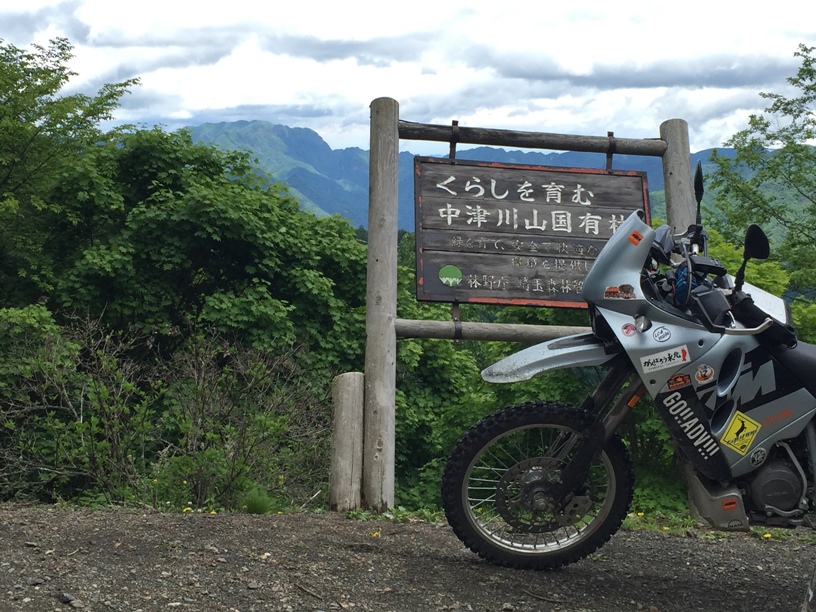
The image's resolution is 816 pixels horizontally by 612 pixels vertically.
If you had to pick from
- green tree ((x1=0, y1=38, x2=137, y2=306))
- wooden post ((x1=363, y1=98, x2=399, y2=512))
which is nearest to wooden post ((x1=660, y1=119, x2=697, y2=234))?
wooden post ((x1=363, y1=98, x2=399, y2=512))

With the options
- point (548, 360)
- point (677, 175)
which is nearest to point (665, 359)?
point (548, 360)

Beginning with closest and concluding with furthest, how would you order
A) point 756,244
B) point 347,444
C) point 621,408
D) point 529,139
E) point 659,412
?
point 756,244, point 659,412, point 621,408, point 347,444, point 529,139

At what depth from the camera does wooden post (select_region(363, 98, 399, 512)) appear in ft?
21.6

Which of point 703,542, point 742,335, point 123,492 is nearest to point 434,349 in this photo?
point 123,492

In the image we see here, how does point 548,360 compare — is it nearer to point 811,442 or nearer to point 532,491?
point 532,491

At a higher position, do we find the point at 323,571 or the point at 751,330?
the point at 751,330

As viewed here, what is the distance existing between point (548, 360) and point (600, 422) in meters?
0.37

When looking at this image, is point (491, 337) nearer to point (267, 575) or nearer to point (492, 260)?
point (492, 260)

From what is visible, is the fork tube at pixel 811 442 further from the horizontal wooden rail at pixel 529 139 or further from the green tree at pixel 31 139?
the green tree at pixel 31 139

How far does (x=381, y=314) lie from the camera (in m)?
6.64

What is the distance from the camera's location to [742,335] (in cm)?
412

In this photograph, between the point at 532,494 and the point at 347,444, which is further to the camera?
the point at 347,444

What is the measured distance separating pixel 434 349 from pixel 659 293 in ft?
56.0

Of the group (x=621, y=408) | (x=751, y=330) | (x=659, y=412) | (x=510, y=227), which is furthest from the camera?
(x=510, y=227)
